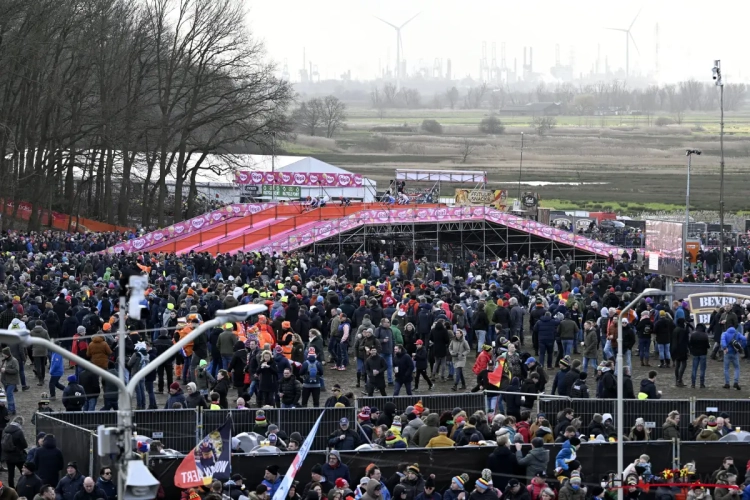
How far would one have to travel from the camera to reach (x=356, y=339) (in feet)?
87.1

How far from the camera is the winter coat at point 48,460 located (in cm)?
1730

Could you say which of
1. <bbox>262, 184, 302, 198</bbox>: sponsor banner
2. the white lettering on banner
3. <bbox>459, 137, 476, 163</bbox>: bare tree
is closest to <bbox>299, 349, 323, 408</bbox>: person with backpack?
the white lettering on banner

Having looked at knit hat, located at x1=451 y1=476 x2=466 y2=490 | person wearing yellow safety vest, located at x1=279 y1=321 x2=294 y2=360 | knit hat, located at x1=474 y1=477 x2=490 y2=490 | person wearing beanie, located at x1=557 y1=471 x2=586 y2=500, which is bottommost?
person wearing beanie, located at x1=557 y1=471 x2=586 y2=500

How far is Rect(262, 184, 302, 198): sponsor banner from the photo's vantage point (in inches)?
2689

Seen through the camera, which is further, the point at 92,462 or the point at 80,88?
the point at 80,88

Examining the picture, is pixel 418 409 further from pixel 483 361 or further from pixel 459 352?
pixel 459 352

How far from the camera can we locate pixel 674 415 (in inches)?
739

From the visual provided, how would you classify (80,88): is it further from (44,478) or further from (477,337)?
(44,478)

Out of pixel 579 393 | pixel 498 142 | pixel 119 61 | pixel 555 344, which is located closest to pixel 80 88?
pixel 119 61

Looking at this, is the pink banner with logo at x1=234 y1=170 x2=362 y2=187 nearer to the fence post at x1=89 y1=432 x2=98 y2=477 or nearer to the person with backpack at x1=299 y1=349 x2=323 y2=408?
the person with backpack at x1=299 y1=349 x2=323 y2=408

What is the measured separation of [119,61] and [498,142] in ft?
362

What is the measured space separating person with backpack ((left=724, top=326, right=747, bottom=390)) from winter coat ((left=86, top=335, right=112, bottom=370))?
11856mm

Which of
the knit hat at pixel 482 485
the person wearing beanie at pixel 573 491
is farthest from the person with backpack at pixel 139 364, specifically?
the person wearing beanie at pixel 573 491

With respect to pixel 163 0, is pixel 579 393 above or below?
below
